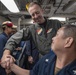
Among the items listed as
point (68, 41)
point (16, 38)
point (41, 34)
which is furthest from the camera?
point (41, 34)

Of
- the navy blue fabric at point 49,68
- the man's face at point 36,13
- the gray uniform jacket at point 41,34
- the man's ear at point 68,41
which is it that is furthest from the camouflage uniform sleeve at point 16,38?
the man's ear at point 68,41

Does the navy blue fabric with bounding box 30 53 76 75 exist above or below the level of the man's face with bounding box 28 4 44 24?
below

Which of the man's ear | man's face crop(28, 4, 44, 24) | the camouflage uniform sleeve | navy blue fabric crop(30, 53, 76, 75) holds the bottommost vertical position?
navy blue fabric crop(30, 53, 76, 75)

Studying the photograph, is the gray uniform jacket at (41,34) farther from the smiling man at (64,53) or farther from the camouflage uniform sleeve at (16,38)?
the smiling man at (64,53)

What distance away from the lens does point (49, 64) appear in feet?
6.22

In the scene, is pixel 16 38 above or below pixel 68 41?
below

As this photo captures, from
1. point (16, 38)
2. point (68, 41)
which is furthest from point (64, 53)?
point (16, 38)

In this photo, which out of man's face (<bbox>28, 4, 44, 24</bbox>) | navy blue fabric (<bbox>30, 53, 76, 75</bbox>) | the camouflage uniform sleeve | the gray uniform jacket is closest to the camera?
navy blue fabric (<bbox>30, 53, 76, 75</bbox>)

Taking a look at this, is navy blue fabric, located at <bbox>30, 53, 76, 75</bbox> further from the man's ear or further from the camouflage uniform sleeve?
the camouflage uniform sleeve

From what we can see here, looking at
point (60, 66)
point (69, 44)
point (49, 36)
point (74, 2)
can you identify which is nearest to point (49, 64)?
point (60, 66)

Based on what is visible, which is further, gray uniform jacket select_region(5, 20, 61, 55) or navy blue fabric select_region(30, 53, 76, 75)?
gray uniform jacket select_region(5, 20, 61, 55)

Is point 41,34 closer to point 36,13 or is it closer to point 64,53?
point 36,13

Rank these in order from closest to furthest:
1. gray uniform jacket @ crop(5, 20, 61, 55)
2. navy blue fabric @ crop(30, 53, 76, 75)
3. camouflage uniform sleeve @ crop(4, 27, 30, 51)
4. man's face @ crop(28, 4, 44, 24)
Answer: navy blue fabric @ crop(30, 53, 76, 75) → camouflage uniform sleeve @ crop(4, 27, 30, 51) → man's face @ crop(28, 4, 44, 24) → gray uniform jacket @ crop(5, 20, 61, 55)

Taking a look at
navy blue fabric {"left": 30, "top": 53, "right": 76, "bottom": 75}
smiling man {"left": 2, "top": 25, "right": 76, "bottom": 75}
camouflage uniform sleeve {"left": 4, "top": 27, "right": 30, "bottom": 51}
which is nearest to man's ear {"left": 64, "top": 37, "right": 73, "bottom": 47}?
smiling man {"left": 2, "top": 25, "right": 76, "bottom": 75}
